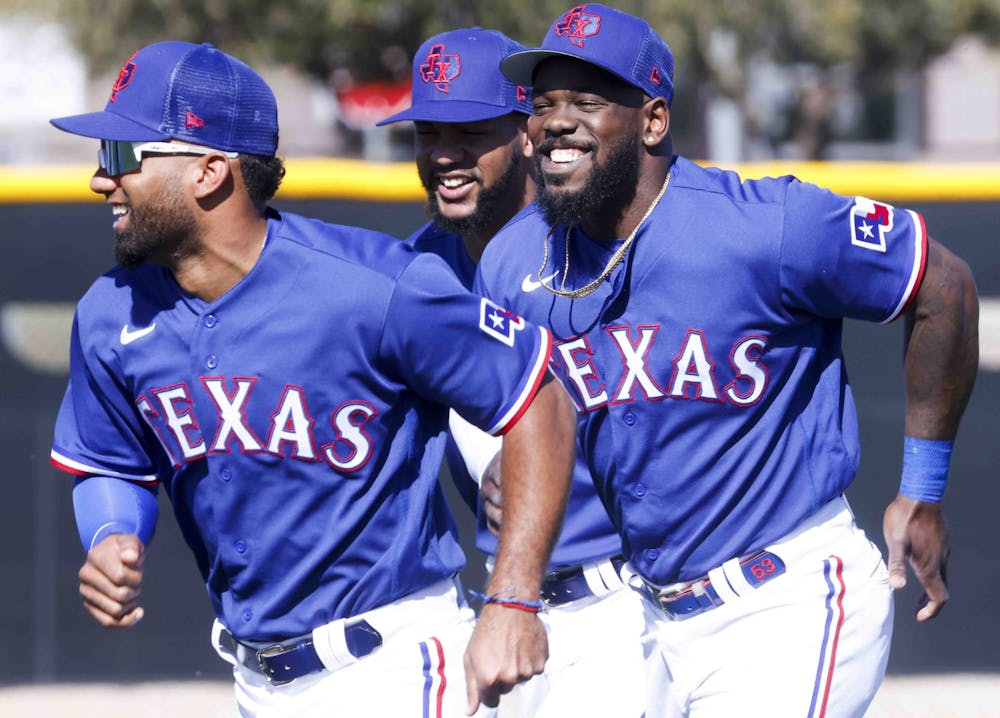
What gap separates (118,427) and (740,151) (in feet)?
70.4

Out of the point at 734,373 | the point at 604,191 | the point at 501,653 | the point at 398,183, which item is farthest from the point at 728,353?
the point at 398,183

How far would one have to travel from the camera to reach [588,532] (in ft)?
11.7

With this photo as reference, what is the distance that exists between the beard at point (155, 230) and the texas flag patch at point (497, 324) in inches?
23.4

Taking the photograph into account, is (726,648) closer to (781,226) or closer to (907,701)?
(781,226)

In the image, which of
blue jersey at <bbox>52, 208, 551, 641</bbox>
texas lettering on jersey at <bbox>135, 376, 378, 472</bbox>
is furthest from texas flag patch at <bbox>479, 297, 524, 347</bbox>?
texas lettering on jersey at <bbox>135, 376, 378, 472</bbox>

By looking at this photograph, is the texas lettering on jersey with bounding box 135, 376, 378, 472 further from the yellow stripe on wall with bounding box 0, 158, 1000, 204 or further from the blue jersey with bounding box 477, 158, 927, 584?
the yellow stripe on wall with bounding box 0, 158, 1000, 204

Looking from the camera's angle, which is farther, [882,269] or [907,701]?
[907,701]

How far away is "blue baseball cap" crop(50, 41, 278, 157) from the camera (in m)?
2.77

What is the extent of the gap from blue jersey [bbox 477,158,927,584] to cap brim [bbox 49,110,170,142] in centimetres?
96

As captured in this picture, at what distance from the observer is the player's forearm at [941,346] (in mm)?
3088

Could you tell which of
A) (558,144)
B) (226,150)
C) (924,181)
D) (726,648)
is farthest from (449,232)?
(924,181)

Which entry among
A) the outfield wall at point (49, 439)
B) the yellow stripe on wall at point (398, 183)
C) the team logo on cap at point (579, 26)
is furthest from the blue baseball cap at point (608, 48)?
the outfield wall at point (49, 439)

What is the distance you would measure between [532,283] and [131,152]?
36.2 inches

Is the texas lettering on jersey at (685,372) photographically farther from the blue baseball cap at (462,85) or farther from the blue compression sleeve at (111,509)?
the blue baseball cap at (462,85)
